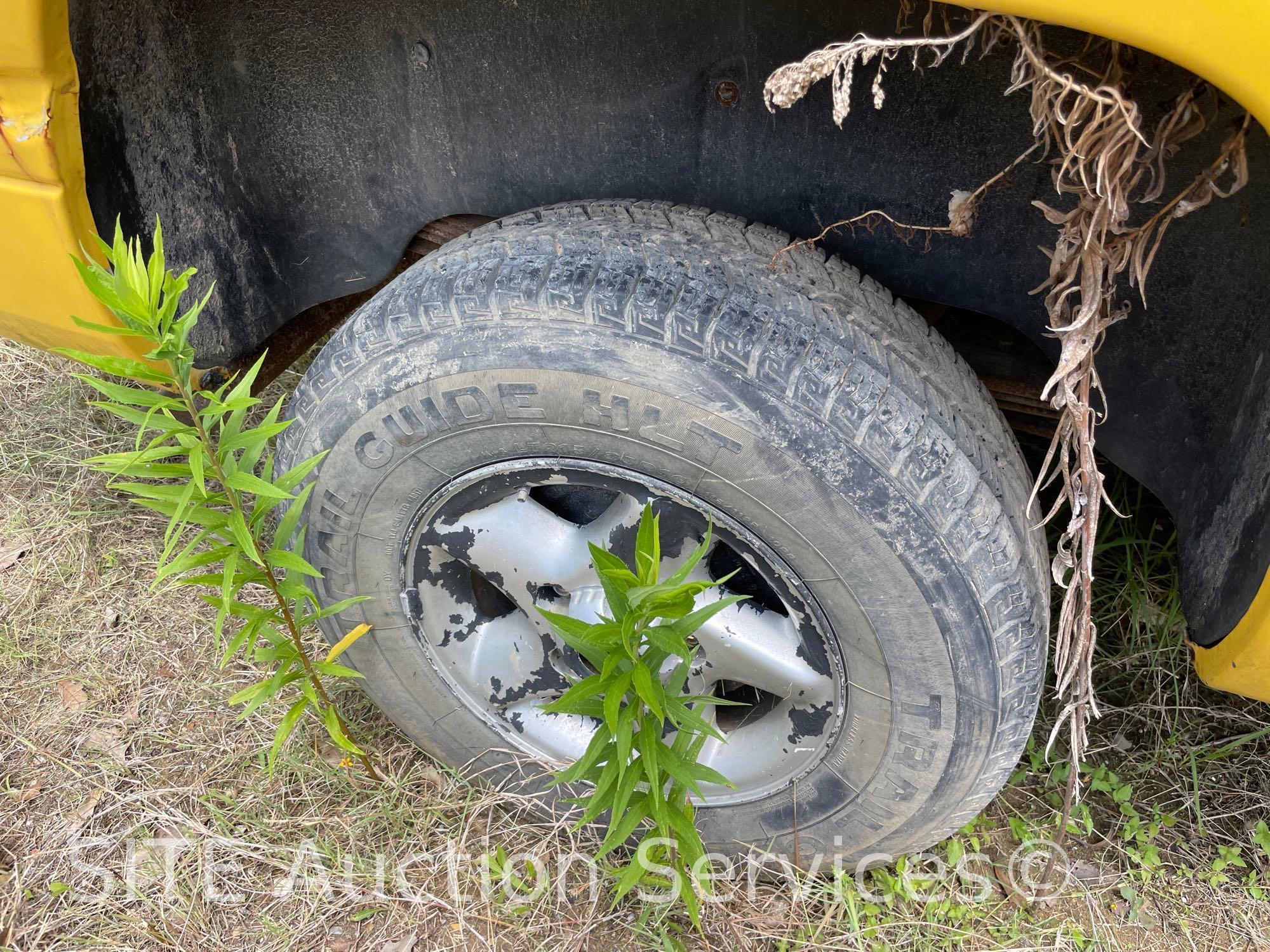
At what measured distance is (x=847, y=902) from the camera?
5.60 ft

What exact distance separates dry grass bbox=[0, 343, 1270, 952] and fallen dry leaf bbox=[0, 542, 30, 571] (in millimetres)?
83

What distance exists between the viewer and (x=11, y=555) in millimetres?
2457

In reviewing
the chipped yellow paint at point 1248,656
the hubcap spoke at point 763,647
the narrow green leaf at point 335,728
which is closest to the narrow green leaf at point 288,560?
the narrow green leaf at point 335,728

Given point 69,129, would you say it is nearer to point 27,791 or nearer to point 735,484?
point 735,484

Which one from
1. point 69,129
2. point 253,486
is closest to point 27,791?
point 253,486

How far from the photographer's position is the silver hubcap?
4.95 feet

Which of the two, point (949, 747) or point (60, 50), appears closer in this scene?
point (60, 50)

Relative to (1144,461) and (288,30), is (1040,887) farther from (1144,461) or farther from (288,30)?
(288,30)

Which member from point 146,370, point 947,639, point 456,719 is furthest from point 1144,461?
point 146,370

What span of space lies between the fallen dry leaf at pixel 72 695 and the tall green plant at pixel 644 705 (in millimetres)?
1351

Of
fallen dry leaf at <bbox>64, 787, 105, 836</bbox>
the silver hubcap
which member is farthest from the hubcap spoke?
fallen dry leaf at <bbox>64, 787, 105, 836</bbox>

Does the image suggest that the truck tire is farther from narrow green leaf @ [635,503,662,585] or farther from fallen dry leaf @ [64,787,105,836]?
fallen dry leaf @ [64,787,105,836]

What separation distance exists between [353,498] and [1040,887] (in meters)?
1.51

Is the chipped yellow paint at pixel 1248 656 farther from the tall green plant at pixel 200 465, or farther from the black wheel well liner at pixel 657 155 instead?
the tall green plant at pixel 200 465
